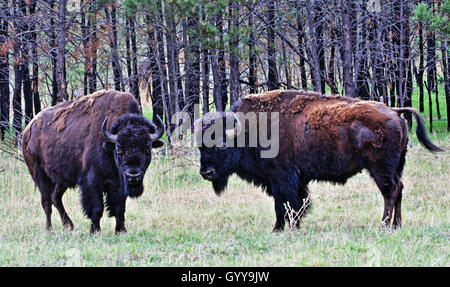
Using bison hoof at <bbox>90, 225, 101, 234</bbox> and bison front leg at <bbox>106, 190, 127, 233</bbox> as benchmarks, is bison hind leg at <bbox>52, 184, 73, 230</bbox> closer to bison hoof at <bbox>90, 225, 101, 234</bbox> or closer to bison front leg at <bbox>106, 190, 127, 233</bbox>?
bison hoof at <bbox>90, 225, 101, 234</bbox>

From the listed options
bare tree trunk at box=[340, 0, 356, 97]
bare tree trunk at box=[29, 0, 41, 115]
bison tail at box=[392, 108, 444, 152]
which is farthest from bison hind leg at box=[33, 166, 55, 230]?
bare tree trunk at box=[340, 0, 356, 97]

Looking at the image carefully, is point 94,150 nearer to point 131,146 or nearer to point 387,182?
point 131,146

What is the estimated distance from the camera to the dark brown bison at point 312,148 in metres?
7.51

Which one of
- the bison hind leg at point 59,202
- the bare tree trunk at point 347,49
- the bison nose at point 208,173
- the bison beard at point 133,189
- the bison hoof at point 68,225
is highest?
the bare tree trunk at point 347,49

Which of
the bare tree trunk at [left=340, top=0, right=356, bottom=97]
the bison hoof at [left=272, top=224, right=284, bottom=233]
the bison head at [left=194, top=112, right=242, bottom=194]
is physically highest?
the bare tree trunk at [left=340, top=0, right=356, bottom=97]

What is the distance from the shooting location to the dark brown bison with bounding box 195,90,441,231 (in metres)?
7.51

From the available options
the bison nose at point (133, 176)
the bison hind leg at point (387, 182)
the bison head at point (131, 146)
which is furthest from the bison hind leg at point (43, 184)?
the bison hind leg at point (387, 182)

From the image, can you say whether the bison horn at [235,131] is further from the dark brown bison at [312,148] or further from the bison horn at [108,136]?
the bison horn at [108,136]

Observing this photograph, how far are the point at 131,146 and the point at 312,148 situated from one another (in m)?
2.49

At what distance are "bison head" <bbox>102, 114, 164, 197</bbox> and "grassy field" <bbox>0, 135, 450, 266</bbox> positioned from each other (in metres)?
0.74

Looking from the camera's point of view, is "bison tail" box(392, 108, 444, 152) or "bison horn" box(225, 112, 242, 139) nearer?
"bison tail" box(392, 108, 444, 152)

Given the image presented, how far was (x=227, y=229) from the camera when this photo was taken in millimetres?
8031
